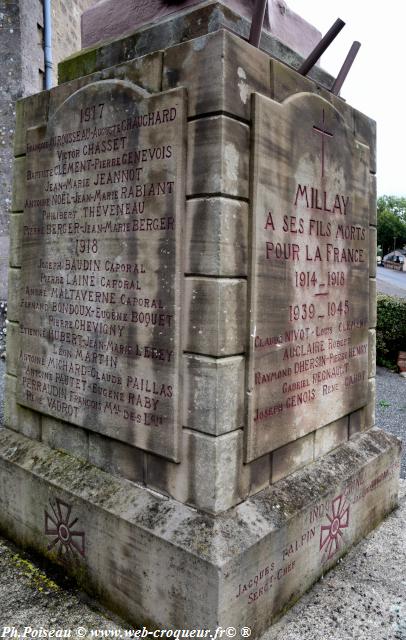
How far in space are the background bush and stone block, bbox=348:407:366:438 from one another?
6.65 meters

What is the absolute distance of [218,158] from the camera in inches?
92.4

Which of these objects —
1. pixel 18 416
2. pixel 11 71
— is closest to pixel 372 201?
pixel 18 416

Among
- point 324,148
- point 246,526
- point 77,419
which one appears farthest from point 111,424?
point 324,148

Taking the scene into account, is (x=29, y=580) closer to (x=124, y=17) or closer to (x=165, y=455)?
(x=165, y=455)

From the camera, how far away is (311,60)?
9.66 feet

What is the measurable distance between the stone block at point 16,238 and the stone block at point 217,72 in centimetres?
151

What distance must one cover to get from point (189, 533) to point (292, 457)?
0.88m

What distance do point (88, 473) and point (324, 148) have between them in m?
2.43

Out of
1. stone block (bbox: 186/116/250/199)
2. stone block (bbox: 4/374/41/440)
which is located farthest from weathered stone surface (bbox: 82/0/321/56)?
stone block (bbox: 4/374/41/440)

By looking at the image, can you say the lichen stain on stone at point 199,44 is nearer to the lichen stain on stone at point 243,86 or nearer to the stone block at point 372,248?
the lichen stain on stone at point 243,86

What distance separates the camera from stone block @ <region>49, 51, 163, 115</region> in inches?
104

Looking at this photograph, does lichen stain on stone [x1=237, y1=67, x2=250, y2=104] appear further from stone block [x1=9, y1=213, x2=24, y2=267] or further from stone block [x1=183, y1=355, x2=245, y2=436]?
stone block [x1=9, y1=213, x2=24, y2=267]

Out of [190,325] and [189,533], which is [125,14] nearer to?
[190,325]

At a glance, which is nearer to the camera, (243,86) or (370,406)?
(243,86)
